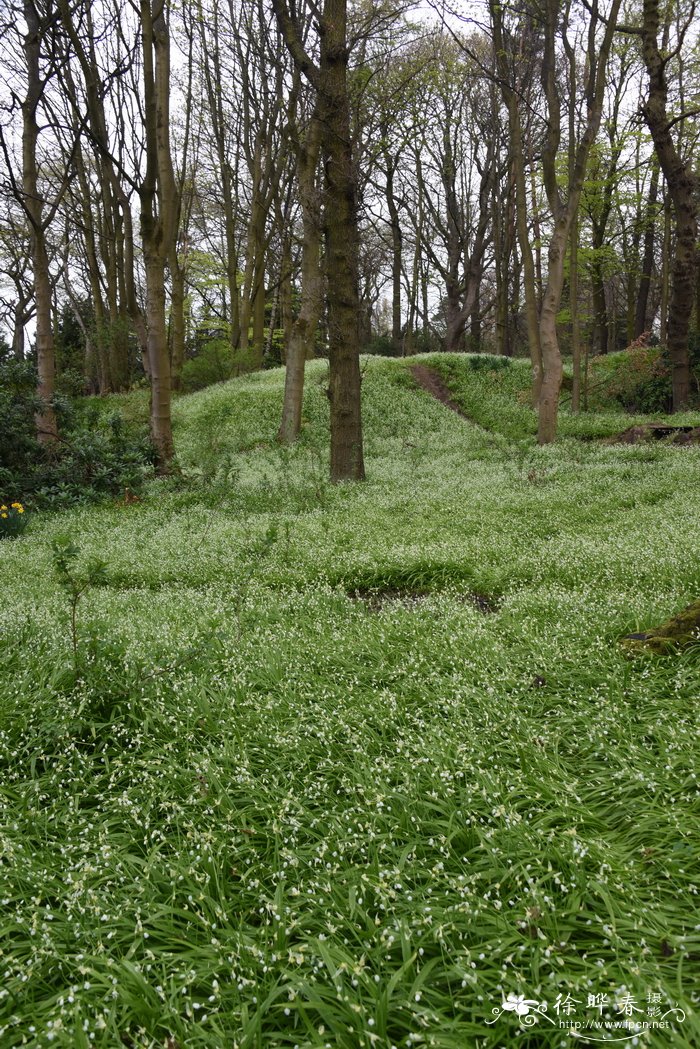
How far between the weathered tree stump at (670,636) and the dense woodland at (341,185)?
28.0 feet

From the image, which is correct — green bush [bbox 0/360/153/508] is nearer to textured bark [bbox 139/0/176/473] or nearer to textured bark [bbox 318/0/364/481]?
textured bark [bbox 139/0/176/473]

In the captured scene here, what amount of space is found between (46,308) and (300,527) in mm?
9947

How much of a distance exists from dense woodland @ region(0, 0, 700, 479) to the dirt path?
516 cm

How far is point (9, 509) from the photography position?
1141cm

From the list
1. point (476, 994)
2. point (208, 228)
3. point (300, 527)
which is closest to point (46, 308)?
point (300, 527)

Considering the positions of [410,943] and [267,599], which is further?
[267,599]

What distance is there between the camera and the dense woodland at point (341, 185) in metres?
13.3

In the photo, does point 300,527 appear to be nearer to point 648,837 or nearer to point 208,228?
point 648,837

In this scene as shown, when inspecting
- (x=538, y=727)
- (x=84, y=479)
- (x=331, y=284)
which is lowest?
(x=538, y=727)

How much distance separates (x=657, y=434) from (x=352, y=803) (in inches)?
624

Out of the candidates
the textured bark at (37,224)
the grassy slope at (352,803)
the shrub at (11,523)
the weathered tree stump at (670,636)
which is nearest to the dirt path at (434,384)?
the textured bark at (37,224)

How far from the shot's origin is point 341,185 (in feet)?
37.3

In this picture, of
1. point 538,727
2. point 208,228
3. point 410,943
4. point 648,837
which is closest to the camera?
point 410,943

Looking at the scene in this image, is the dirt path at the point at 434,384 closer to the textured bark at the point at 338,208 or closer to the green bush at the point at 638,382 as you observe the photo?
the green bush at the point at 638,382
